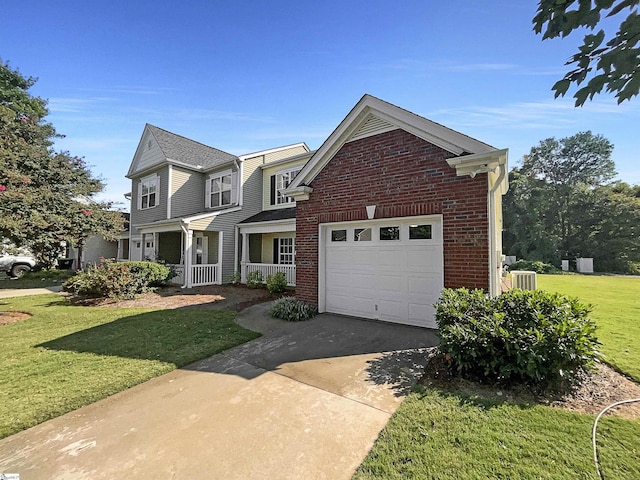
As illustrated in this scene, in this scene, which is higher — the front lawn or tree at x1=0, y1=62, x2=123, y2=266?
tree at x1=0, y1=62, x2=123, y2=266

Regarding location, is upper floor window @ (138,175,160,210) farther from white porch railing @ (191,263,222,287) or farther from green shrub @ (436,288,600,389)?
green shrub @ (436,288,600,389)

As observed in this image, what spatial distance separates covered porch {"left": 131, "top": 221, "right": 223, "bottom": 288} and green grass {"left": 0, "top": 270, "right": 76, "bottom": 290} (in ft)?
14.9

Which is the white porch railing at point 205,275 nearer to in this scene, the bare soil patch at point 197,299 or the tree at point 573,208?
the bare soil patch at point 197,299

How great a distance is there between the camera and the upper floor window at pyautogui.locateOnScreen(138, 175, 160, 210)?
17.1 m

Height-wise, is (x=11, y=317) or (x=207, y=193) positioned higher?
(x=207, y=193)

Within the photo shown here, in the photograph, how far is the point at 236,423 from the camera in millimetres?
3145

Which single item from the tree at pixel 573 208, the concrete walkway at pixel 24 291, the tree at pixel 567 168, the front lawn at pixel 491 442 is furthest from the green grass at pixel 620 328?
the tree at pixel 567 168

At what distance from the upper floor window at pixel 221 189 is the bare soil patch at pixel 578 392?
14062mm

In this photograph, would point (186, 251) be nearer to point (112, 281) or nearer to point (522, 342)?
point (112, 281)

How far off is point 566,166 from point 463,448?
45.3 meters

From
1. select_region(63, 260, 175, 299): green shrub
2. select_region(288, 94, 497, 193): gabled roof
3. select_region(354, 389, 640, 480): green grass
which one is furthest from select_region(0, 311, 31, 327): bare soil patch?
select_region(354, 389, 640, 480): green grass

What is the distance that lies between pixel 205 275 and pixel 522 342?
13342 mm

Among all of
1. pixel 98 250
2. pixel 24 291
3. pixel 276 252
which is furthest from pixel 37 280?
pixel 276 252

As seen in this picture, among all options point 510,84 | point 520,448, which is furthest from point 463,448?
point 510,84
